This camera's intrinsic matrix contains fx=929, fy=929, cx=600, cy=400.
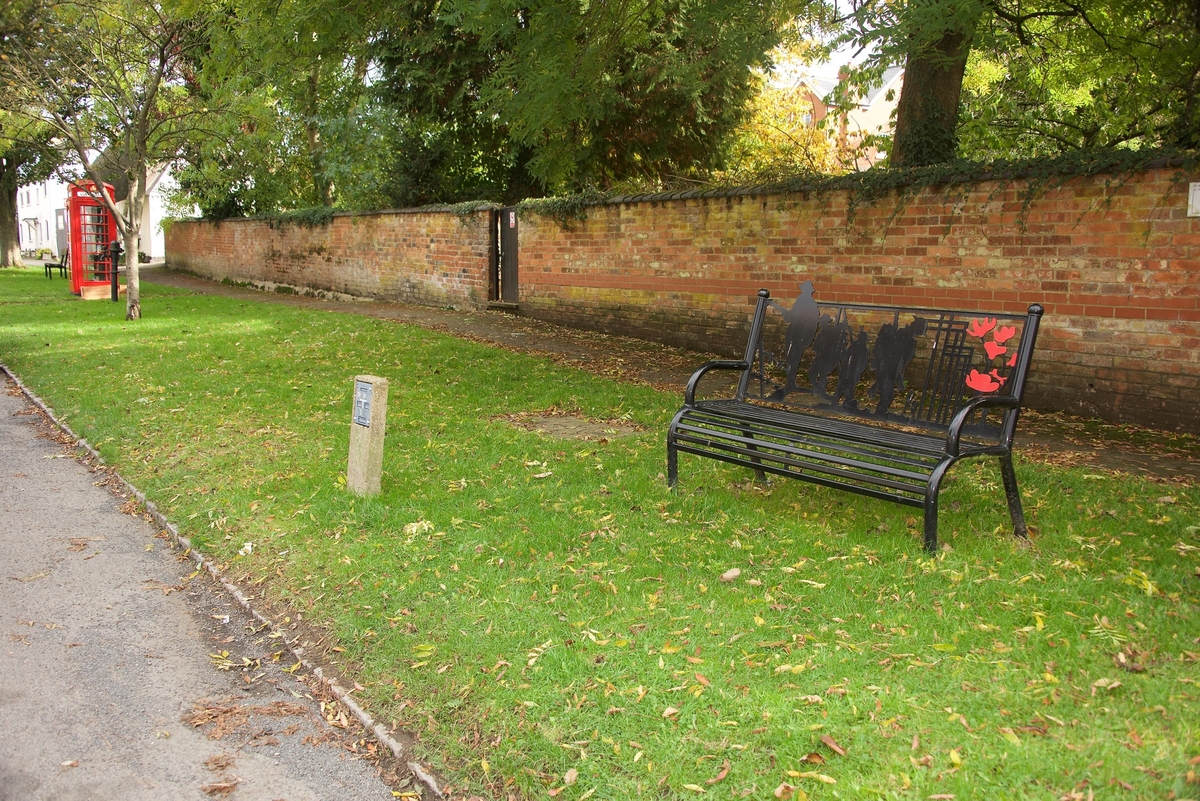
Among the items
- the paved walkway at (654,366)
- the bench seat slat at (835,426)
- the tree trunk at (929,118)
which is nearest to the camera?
the bench seat slat at (835,426)

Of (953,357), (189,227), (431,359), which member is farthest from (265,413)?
(189,227)

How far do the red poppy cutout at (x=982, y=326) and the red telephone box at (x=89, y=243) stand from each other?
1989 centimetres

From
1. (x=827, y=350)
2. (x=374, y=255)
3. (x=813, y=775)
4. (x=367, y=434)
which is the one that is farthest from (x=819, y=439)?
(x=374, y=255)

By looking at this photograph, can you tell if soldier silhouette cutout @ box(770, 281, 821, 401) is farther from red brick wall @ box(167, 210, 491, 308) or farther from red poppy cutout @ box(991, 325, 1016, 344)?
red brick wall @ box(167, 210, 491, 308)

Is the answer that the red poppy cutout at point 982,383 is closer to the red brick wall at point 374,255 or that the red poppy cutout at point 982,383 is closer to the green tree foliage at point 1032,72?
the green tree foliage at point 1032,72

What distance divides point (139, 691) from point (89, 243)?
2105cm

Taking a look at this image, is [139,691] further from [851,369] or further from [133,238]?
[133,238]

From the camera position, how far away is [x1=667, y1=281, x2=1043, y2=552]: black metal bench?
4523mm

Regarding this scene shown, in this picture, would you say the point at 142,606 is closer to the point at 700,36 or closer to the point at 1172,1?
the point at 1172,1

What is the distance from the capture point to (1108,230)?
305 inches

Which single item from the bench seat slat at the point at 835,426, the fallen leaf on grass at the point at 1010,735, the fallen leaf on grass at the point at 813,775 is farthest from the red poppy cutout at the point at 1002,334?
the fallen leaf on grass at the point at 813,775

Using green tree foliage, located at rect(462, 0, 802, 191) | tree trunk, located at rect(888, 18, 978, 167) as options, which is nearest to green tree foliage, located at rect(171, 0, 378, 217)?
green tree foliage, located at rect(462, 0, 802, 191)

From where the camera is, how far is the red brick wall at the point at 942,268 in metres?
7.48

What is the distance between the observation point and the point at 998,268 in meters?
8.54
